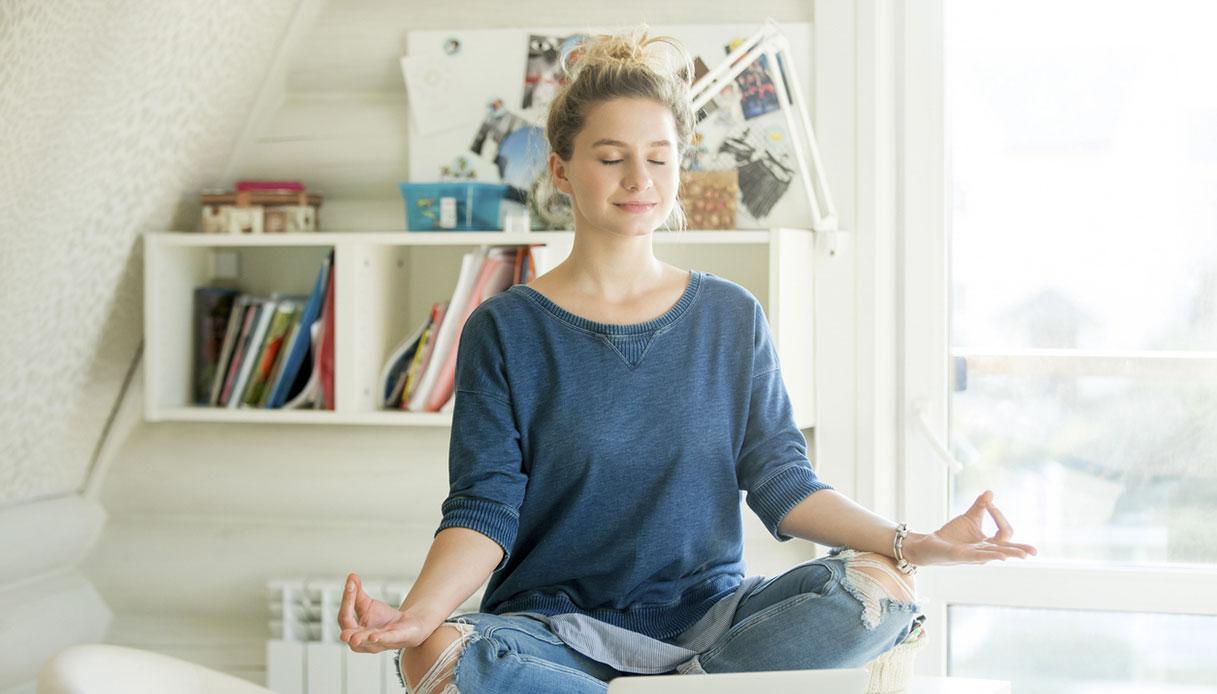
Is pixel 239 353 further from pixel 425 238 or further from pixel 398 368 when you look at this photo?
pixel 425 238

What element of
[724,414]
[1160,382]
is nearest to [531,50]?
[724,414]

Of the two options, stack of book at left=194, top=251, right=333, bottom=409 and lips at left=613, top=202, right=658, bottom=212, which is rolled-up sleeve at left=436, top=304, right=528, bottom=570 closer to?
lips at left=613, top=202, right=658, bottom=212

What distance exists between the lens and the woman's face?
1542 millimetres

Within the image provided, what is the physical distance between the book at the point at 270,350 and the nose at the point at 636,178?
3.48ft

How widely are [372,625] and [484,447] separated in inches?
12.3

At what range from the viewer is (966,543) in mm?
1396

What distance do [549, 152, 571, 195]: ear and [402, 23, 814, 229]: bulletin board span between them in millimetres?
703

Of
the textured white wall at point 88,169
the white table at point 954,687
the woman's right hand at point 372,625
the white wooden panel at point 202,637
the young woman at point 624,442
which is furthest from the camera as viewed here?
the white wooden panel at point 202,637

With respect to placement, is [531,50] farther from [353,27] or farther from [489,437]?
[489,437]

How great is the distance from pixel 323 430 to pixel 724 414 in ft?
3.76

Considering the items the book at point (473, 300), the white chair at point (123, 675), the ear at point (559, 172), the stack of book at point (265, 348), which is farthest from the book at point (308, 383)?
the ear at point (559, 172)

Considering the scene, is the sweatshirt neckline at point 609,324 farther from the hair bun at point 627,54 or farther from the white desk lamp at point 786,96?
the white desk lamp at point 786,96

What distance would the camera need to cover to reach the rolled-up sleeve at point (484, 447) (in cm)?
150

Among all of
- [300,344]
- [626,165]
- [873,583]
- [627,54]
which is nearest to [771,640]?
[873,583]
